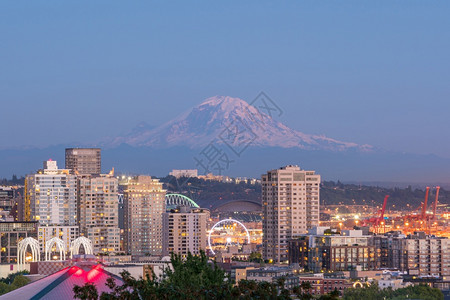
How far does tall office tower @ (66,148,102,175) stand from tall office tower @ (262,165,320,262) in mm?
30408

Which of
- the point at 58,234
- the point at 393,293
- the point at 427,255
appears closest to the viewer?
the point at 393,293

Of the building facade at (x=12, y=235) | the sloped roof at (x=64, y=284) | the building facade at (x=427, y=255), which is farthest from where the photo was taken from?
the building facade at (x=12, y=235)

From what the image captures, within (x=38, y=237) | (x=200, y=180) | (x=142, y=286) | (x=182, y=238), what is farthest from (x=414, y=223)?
(x=142, y=286)

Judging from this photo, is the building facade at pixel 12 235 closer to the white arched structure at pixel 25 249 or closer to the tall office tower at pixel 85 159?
the white arched structure at pixel 25 249

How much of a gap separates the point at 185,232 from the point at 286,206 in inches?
305

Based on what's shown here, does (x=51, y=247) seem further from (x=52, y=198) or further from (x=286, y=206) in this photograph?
(x=286, y=206)

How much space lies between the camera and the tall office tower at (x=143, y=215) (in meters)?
86.9

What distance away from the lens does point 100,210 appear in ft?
276

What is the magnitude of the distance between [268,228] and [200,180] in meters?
52.8

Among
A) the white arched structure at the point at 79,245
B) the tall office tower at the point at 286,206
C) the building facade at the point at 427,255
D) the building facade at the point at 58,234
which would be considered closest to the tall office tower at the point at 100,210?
the building facade at the point at 58,234

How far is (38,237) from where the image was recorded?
75.4 meters

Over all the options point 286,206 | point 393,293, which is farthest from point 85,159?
point 393,293

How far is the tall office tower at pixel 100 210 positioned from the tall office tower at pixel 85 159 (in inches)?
814

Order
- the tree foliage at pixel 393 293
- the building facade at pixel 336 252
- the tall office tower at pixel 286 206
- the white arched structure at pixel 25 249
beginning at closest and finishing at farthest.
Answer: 1. the tree foliage at pixel 393 293
2. the white arched structure at pixel 25 249
3. the building facade at pixel 336 252
4. the tall office tower at pixel 286 206
